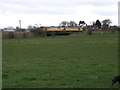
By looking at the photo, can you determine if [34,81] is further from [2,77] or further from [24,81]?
[2,77]

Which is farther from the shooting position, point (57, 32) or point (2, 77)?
point (57, 32)

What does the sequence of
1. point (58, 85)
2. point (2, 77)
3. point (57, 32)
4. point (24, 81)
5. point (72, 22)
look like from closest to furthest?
point (58, 85) → point (24, 81) → point (2, 77) → point (57, 32) → point (72, 22)

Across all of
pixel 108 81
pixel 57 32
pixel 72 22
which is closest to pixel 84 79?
pixel 108 81

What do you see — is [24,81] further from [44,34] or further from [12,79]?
[44,34]

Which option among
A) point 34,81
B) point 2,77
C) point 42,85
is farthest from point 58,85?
point 2,77

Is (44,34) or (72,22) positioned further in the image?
(72,22)

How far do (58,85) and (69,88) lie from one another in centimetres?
69

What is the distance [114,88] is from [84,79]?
2.15m

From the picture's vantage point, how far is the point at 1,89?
8.98m

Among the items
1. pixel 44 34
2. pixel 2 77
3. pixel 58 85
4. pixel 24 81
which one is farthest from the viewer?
pixel 44 34

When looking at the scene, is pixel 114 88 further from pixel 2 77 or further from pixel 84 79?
pixel 2 77

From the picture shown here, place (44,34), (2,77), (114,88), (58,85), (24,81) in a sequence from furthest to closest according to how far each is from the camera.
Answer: (44,34) < (2,77) < (24,81) < (58,85) < (114,88)

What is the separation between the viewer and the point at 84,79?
1069 centimetres

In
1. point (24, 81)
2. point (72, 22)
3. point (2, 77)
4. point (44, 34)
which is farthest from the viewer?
point (72, 22)
